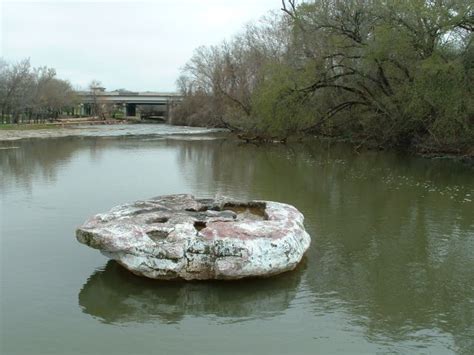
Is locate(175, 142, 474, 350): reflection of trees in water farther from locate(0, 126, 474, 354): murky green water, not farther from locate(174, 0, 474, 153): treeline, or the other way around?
locate(174, 0, 474, 153): treeline

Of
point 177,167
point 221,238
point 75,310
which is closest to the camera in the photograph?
point 75,310

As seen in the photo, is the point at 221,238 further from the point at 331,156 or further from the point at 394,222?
the point at 331,156

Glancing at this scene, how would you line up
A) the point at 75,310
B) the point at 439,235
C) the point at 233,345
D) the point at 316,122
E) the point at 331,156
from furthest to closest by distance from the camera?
the point at 316,122
the point at 331,156
the point at 439,235
the point at 75,310
the point at 233,345

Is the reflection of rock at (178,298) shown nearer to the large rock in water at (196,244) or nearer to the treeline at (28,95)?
the large rock in water at (196,244)

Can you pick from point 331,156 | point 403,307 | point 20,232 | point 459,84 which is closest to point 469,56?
point 459,84

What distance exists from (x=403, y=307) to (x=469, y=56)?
64.1ft

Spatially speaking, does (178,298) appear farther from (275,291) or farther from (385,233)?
(385,233)

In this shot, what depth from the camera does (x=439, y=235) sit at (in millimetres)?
10430

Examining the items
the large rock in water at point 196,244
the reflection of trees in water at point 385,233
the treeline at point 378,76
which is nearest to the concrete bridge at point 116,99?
the treeline at point 378,76

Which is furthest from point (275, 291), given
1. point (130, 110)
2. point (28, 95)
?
point (130, 110)

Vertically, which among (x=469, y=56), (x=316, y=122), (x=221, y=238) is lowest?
(x=221, y=238)

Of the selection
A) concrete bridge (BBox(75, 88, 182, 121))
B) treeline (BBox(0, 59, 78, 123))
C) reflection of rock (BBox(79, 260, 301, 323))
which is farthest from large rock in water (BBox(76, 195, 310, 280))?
concrete bridge (BBox(75, 88, 182, 121))

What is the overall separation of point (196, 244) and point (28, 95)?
66.6 m

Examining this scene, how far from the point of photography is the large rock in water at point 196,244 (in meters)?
7.16
